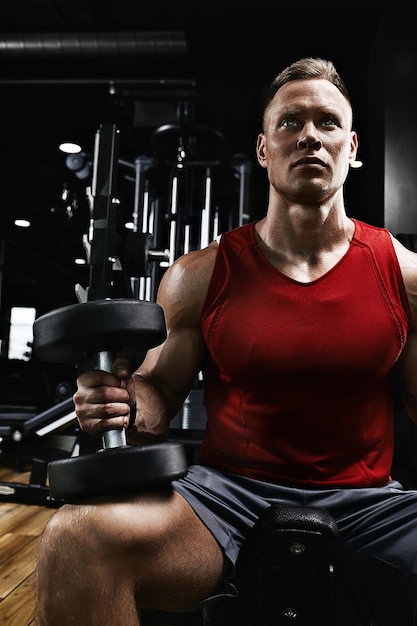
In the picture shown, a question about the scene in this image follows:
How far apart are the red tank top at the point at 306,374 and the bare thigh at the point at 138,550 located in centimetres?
27

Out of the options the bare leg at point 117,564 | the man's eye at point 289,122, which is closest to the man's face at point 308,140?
the man's eye at point 289,122

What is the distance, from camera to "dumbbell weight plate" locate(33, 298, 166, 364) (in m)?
0.87

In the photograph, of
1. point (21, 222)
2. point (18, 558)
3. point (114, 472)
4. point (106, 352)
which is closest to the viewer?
point (114, 472)

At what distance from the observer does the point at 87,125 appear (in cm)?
492

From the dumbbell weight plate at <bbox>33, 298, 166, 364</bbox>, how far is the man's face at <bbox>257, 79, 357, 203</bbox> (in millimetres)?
555

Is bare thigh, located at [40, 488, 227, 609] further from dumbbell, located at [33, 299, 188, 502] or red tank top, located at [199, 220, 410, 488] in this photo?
red tank top, located at [199, 220, 410, 488]

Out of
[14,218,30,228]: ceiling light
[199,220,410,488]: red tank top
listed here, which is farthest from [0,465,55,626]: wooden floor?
[14,218,30,228]: ceiling light

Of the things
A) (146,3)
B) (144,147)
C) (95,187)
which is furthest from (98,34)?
(95,187)

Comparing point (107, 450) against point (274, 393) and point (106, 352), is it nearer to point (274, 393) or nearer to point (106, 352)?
point (106, 352)

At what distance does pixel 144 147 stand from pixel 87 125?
2.02 feet

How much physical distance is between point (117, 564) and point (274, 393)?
0.47m

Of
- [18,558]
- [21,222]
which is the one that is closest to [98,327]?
[18,558]

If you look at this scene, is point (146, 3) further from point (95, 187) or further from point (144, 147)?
point (95, 187)

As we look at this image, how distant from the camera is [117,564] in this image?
0.86m
